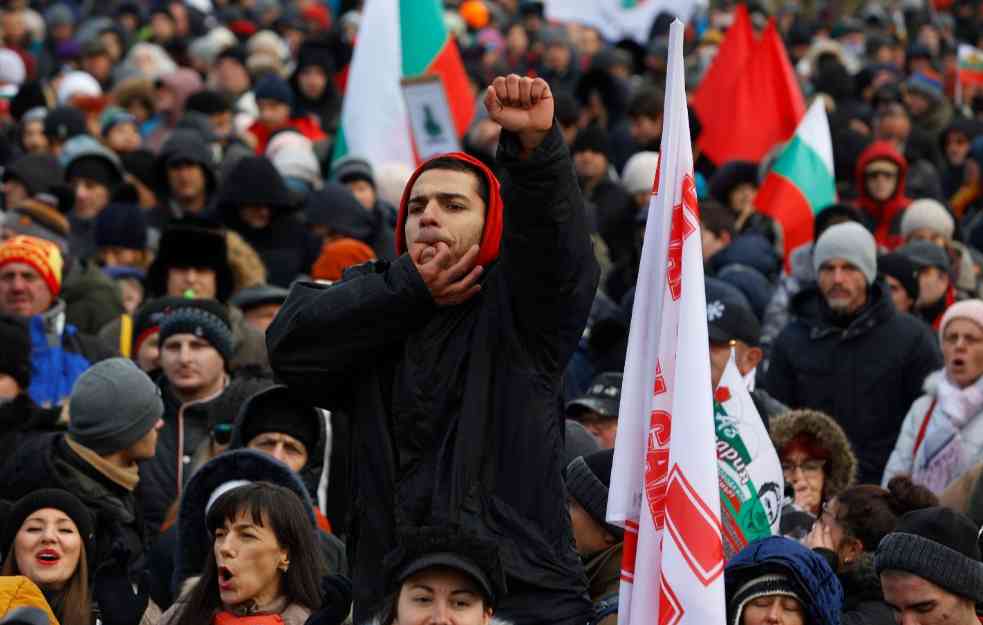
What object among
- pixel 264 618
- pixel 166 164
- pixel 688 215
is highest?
pixel 166 164

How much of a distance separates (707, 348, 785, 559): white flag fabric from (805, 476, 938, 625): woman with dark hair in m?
0.27

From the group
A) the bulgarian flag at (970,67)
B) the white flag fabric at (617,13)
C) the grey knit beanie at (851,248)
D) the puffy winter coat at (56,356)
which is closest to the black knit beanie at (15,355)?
the puffy winter coat at (56,356)

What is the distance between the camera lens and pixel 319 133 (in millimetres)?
16750

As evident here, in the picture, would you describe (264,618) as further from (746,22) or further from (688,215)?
(746,22)

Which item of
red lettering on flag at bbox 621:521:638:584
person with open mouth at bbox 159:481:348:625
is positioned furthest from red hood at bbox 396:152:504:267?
person with open mouth at bbox 159:481:348:625

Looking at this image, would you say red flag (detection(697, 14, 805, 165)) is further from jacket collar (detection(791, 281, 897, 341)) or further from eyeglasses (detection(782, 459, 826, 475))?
eyeglasses (detection(782, 459, 826, 475))

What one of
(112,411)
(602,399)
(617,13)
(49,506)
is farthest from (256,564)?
(617,13)

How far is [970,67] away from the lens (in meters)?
19.7

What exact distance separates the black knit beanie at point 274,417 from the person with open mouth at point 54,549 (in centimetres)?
87

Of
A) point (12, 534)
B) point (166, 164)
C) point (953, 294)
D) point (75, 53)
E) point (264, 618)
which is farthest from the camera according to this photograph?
point (75, 53)

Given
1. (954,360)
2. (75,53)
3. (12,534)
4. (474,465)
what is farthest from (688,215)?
(75,53)

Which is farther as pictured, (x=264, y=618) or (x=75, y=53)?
(x=75, y=53)

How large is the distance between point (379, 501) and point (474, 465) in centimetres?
27

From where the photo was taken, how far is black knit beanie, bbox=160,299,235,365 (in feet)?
30.6
